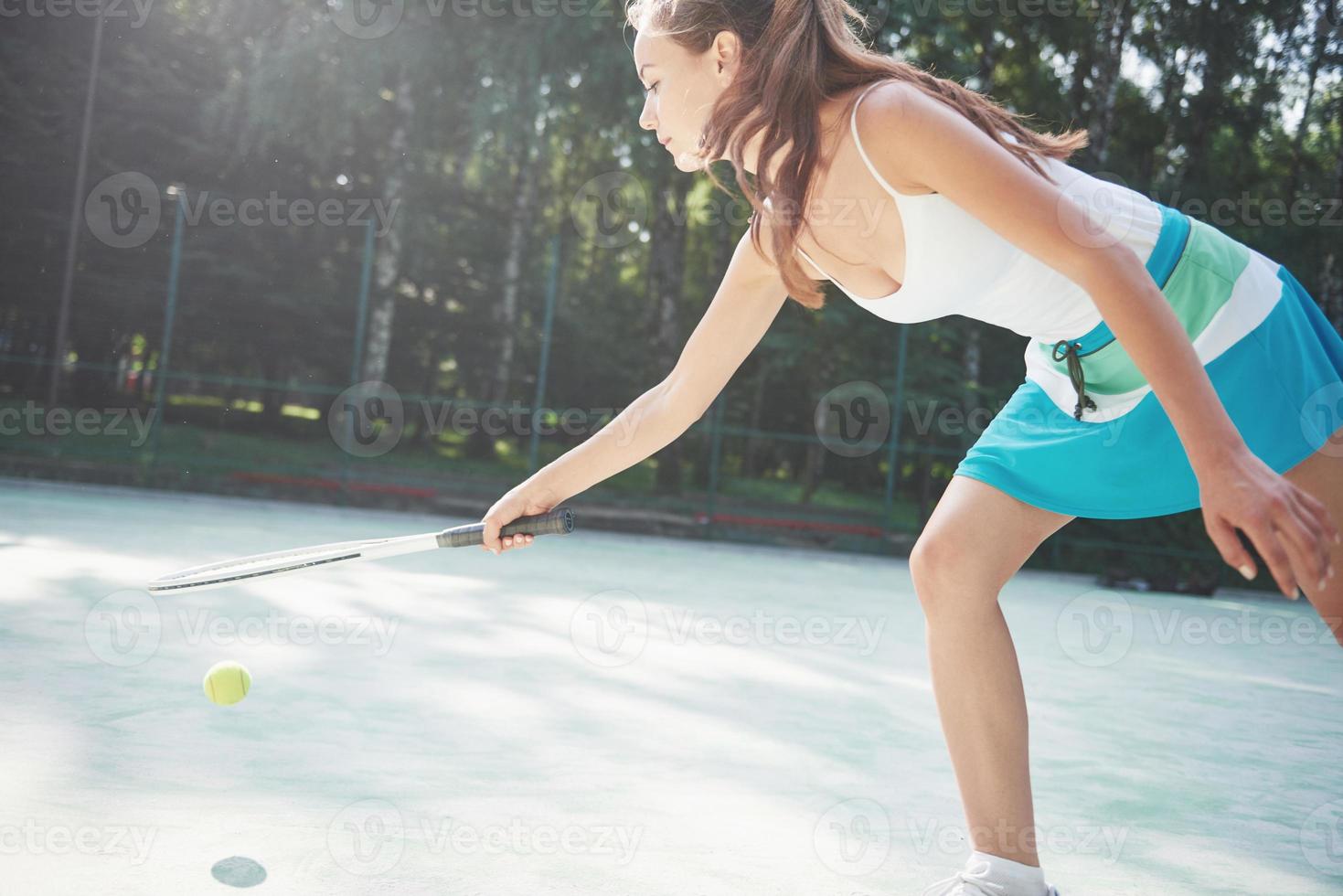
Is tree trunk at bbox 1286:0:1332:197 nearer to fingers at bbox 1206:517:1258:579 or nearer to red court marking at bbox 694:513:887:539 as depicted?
red court marking at bbox 694:513:887:539

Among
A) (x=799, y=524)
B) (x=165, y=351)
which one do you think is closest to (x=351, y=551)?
(x=799, y=524)

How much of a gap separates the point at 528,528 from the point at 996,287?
994 millimetres

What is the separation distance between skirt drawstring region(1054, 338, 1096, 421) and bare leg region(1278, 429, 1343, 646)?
0.31 metres

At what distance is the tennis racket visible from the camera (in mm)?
2141

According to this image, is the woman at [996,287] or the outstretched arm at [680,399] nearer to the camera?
the woman at [996,287]

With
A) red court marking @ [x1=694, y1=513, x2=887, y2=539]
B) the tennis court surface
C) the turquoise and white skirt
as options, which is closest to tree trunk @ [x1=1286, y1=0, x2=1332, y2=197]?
red court marking @ [x1=694, y1=513, x2=887, y2=539]

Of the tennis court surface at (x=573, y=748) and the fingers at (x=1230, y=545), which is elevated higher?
the fingers at (x=1230, y=545)

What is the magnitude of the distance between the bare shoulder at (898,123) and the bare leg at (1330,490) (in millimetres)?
685

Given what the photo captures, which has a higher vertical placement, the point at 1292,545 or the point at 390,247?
the point at 390,247

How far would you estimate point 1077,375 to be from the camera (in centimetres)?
175

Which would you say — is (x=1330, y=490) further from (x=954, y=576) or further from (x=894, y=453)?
(x=894, y=453)

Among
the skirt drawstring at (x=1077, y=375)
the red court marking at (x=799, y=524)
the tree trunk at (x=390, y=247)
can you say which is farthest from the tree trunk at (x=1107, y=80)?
the skirt drawstring at (x=1077, y=375)

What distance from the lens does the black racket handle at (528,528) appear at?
210 cm

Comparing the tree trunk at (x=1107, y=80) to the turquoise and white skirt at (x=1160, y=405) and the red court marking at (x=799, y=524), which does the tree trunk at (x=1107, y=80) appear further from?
the turquoise and white skirt at (x=1160, y=405)
